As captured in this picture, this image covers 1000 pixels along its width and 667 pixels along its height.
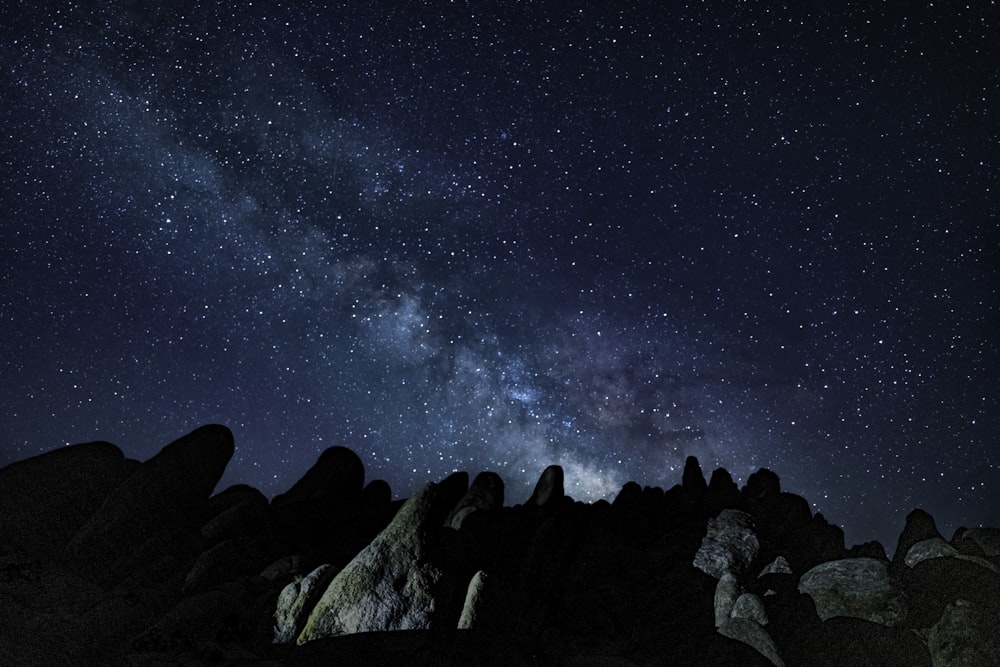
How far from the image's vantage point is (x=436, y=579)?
1534 cm

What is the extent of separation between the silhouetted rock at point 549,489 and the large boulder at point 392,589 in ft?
28.7

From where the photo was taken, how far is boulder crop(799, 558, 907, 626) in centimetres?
1584

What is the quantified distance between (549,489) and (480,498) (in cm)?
348

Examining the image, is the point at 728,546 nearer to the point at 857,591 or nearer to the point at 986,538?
the point at 857,591

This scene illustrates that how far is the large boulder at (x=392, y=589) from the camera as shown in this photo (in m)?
14.2

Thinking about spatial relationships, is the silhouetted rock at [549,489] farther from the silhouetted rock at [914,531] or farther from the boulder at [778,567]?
the silhouetted rock at [914,531]

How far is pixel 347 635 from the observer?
13797 mm

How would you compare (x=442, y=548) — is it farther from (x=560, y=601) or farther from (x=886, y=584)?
(x=886, y=584)

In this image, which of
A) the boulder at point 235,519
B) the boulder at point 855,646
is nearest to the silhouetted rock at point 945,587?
the boulder at point 855,646

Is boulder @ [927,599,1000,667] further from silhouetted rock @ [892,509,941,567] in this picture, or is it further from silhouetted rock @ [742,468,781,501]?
silhouetted rock @ [742,468,781,501]

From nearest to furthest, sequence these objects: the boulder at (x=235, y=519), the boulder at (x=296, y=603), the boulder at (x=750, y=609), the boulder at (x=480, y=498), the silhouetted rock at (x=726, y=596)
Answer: the boulder at (x=296, y=603), the boulder at (x=750, y=609), the silhouetted rock at (x=726, y=596), the boulder at (x=235, y=519), the boulder at (x=480, y=498)

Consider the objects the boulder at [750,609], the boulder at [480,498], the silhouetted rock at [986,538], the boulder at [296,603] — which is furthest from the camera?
the boulder at [480,498]

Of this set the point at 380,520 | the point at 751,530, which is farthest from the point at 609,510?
the point at 380,520

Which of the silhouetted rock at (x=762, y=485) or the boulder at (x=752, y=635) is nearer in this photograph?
the boulder at (x=752, y=635)
